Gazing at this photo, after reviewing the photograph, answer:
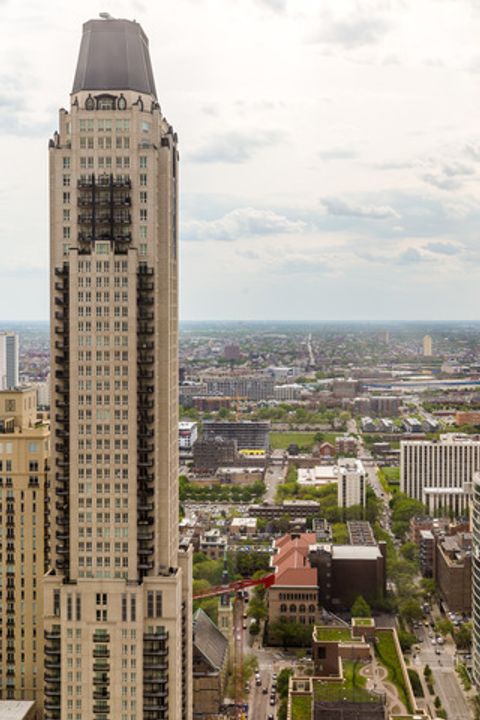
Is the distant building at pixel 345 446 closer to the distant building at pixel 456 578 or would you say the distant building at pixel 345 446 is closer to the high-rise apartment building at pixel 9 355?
the distant building at pixel 456 578

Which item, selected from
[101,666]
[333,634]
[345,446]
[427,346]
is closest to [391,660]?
[333,634]

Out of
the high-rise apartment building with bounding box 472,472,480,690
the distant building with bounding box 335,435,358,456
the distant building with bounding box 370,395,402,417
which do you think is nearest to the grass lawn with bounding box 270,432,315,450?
the distant building with bounding box 335,435,358,456

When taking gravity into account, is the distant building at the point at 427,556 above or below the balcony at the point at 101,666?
below

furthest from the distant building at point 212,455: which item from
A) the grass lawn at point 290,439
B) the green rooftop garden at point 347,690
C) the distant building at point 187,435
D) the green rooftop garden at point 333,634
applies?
the green rooftop garden at point 347,690

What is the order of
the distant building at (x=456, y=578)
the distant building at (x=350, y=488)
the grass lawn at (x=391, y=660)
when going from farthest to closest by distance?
the distant building at (x=350, y=488) < the distant building at (x=456, y=578) < the grass lawn at (x=391, y=660)

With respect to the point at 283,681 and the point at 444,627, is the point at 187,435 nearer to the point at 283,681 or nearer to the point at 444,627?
the point at 444,627

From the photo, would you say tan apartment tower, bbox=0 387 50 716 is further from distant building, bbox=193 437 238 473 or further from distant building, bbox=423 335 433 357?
distant building, bbox=423 335 433 357

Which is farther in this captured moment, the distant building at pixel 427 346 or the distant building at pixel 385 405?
the distant building at pixel 427 346
